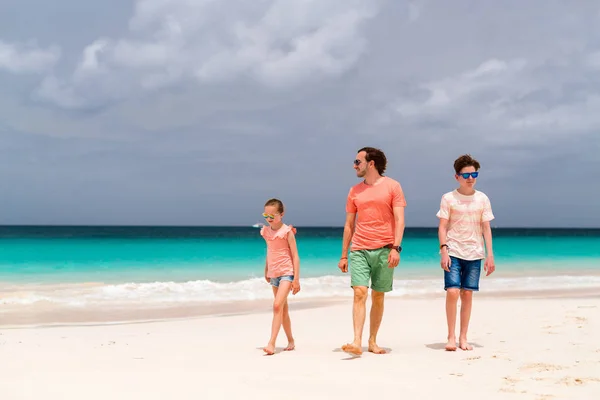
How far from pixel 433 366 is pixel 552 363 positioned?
1.03 metres

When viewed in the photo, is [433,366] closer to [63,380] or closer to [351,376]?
[351,376]

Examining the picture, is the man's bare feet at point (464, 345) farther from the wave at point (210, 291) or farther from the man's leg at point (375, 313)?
the wave at point (210, 291)

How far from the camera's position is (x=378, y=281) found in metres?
5.57

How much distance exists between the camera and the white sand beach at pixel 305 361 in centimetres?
425

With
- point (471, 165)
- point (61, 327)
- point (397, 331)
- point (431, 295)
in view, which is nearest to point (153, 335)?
point (61, 327)

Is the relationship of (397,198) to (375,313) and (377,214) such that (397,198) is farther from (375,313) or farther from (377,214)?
(375,313)

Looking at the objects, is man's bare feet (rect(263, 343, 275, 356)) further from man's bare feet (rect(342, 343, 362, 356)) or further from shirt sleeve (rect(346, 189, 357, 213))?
shirt sleeve (rect(346, 189, 357, 213))

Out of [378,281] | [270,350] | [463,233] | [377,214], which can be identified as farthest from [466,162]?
[270,350]

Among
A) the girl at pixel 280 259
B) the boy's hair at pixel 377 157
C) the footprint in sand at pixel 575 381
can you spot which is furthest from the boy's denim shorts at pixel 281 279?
the footprint in sand at pixel 575 381

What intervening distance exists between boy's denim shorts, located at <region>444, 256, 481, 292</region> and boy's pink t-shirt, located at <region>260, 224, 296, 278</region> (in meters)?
1.54

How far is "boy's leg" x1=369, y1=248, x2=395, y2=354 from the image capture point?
553 centimetres

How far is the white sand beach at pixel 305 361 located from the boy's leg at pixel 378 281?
12.2 inches

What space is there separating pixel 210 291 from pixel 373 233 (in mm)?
8369

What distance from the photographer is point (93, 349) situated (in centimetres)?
615
